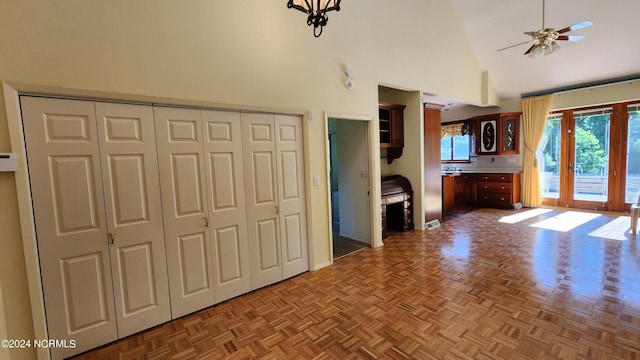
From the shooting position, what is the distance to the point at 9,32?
176 cm

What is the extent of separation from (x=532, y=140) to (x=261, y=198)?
6.62 metres

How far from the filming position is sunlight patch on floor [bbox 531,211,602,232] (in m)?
4.82

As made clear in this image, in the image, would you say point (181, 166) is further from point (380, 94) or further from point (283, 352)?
point (380, 94)

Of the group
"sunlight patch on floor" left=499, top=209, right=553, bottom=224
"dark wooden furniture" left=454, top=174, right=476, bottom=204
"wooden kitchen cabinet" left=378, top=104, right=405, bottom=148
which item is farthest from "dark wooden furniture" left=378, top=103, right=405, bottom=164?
"dark wooden furniture" left=454, top=174, right=476, bottom=204

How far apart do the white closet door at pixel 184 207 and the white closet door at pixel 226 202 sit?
7 centimetres

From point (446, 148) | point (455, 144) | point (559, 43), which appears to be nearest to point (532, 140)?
point (455, 144)

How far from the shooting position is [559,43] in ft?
16.2

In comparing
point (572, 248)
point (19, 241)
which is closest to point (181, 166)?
point (19, 241)

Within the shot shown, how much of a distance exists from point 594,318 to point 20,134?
4.47 meters

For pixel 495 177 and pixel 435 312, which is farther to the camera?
pixel 495 177

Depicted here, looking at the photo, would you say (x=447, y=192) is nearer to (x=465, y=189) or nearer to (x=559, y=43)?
(x=465, y=189)

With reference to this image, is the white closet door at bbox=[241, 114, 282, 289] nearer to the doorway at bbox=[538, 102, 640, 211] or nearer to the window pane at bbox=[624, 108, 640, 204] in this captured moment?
the doorway at bbox=[538, 102, 640, 211]

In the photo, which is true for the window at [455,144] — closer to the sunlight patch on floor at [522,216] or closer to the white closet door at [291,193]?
the sunlight patch on floor at [522,216]

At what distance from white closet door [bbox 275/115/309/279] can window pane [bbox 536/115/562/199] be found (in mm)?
6190
